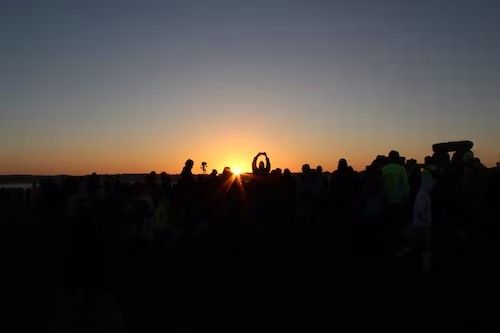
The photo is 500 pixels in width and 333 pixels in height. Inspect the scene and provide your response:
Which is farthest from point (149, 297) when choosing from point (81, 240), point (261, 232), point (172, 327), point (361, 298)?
point (261, 232)

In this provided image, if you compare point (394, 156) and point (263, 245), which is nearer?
point (394, 156)

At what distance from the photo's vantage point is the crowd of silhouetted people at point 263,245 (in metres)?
5.16

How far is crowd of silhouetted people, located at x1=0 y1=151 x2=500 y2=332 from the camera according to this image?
5.16m

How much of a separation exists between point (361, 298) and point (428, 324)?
4.90 feet

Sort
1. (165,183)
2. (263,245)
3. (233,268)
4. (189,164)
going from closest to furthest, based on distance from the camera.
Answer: (233,268) < (165,183) < (189,164) < (263,245)

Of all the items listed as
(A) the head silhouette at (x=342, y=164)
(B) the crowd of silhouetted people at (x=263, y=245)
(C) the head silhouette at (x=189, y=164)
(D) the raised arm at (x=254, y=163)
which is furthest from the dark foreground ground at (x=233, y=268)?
(A) the head silhouette at (x=342, y=164)

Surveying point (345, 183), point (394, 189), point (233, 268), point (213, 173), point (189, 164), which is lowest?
point (233, 268)

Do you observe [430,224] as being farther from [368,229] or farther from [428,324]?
[428,324]

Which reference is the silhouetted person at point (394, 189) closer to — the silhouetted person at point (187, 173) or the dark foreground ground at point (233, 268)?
the dark foreground ground at point (233, 268)

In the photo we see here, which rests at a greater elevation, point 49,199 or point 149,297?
point 49,199

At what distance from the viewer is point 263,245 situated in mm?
13484

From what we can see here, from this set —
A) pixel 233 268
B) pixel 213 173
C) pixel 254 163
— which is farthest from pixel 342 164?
pixel 213 173

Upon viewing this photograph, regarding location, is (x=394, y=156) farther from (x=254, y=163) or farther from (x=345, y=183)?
(x=254, y=163)

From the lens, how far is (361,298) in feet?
27.5
